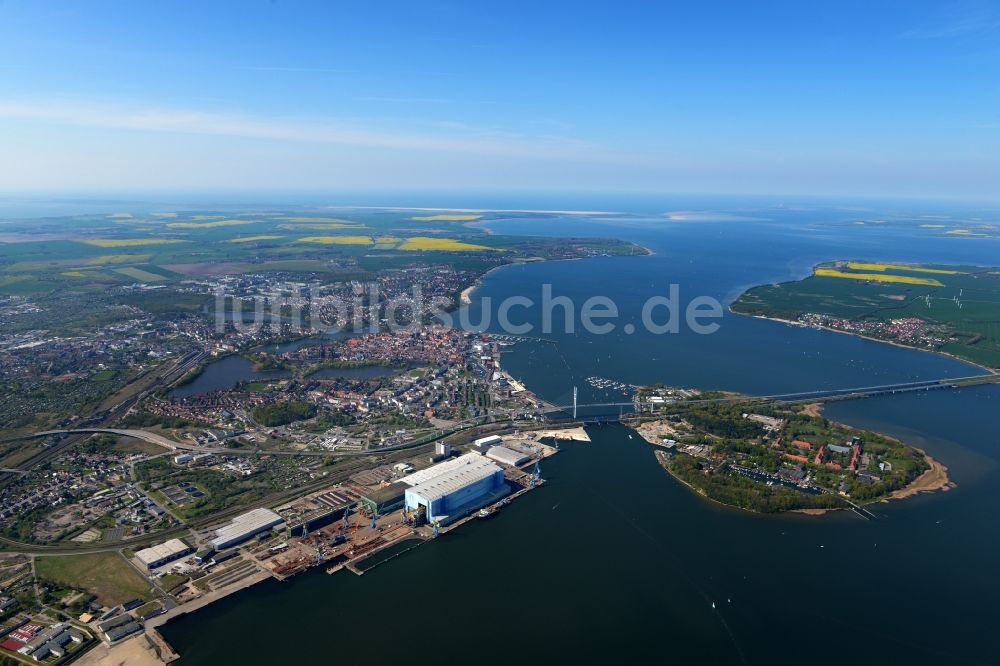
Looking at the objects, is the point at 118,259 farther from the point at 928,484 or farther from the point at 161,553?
the point at 928,484

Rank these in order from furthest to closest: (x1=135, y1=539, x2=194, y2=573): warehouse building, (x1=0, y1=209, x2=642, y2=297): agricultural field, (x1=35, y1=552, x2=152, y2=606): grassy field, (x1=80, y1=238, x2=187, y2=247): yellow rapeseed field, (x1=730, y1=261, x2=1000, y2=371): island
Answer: (x1=80, y1=238, x2=187, y2=247): yellow rapeseed field, (x1=0, y1=209, x2=642, y2=297): agricultural field, (x1=730, y1=261, x2=1000, y2=371): island, (x1=135, y1=539, x2=194, y2=573): warehouse building, (x1=35, y1=552, x2=152, y2=606): grassy field

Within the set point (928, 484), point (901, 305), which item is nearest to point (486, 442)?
point (928, 484)

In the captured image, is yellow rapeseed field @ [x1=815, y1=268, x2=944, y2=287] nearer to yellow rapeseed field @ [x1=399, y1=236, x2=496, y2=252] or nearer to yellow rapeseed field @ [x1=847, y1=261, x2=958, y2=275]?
yellow rapeseed field @ [x1=847, y1=261, x2=958, y2=275]

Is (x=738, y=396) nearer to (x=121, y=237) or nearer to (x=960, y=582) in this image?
(x=960, y=582)

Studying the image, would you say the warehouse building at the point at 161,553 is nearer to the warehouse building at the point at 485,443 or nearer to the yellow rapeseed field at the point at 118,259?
the warehouse building at the point at 485,443

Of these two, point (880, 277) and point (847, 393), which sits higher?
point (880, 277)

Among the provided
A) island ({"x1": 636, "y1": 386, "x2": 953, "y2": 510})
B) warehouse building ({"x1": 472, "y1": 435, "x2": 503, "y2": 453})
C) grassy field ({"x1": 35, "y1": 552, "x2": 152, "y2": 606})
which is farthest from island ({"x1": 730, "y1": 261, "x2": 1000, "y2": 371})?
grassy field ({"x1": 35, "y1": 552, "x2": 152, "y2": 606})
